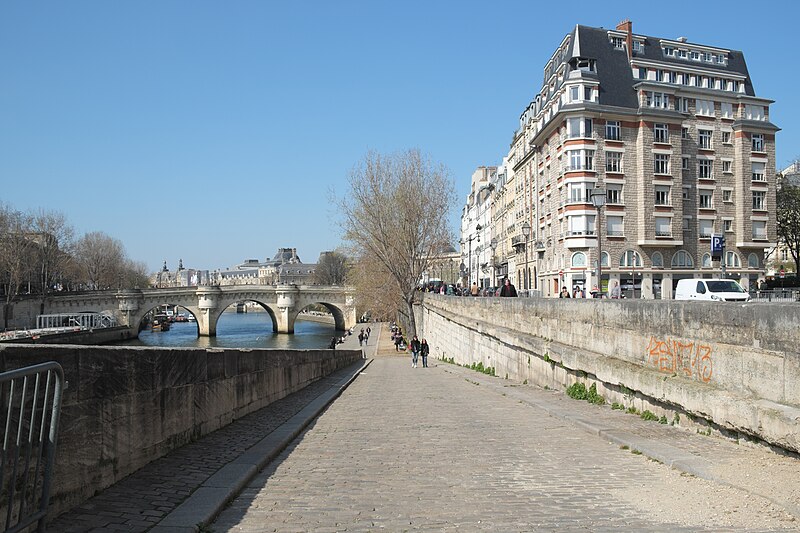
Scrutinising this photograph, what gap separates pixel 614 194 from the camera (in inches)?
1827

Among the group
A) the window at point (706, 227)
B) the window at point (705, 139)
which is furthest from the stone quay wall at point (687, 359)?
the window at point (705, 139)

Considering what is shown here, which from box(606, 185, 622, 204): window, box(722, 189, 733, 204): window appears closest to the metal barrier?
box(606, 185, 622, 204): window

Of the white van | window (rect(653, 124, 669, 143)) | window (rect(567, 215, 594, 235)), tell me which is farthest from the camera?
window (rect(653, 124, 669, 143))

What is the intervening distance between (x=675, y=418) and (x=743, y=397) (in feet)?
5.03

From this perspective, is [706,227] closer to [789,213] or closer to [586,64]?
[789,213]

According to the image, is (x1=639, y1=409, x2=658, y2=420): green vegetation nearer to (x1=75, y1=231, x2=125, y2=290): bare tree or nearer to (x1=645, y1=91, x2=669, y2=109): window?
(x1=645, y1=91, x2=669, y2=109): window

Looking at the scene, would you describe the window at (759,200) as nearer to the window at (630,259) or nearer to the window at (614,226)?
the window at (630,259)

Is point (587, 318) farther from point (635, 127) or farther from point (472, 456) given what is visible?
point (635, 127)

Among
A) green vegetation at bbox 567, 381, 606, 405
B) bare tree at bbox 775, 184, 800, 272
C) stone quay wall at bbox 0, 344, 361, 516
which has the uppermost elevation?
bare tree at bbox 775, 184, 800, 272

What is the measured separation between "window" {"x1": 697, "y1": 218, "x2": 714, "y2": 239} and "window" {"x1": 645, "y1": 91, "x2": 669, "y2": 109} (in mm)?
8417

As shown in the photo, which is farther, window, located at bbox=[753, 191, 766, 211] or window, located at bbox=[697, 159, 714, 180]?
window, located at bbox=[753, 191, 766, 211]

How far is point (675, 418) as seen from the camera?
29.1ft

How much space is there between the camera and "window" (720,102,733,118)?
50.7 metres

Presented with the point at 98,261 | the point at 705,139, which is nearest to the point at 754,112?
the point at 705,139
